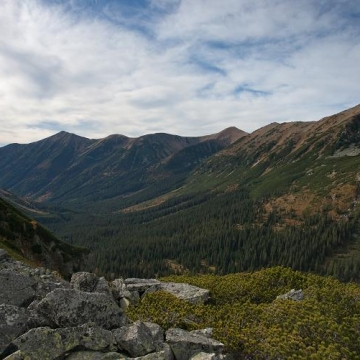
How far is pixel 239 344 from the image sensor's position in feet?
83.5

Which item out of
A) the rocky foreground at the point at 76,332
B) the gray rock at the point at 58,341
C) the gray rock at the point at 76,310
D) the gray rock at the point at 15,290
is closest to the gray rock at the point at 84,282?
the rocky foreground at the point at 76,332

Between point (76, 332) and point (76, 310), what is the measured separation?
2.38 meters

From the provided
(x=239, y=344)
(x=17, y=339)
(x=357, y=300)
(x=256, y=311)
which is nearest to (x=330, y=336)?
(x=239, y=344)

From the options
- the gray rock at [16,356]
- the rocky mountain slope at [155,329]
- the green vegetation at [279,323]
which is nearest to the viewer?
the gray rock at [16,356]

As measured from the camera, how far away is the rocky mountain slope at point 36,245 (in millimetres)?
88875

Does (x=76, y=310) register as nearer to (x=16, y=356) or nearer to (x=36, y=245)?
(x=16, y=356)

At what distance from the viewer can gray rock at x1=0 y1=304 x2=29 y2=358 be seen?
20.0m

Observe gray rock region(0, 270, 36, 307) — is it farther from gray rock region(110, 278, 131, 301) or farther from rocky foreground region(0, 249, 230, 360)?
gray rock region(110, 278, 131, 301)

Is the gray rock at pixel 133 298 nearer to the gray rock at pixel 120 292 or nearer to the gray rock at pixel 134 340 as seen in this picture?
the gray rock at pixel 120 292

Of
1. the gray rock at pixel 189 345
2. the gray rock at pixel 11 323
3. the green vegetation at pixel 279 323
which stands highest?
the gray rock at pixel 11 323

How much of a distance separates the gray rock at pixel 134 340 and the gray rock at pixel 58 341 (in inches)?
27.9

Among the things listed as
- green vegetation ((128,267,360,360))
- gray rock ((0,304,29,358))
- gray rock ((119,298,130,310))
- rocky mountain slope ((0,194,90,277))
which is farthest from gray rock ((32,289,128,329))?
rocky mountain slope ((0,194,90,277))

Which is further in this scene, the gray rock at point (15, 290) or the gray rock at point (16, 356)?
the gray rock at point (15, 290)

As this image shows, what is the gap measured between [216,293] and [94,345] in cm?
3054
